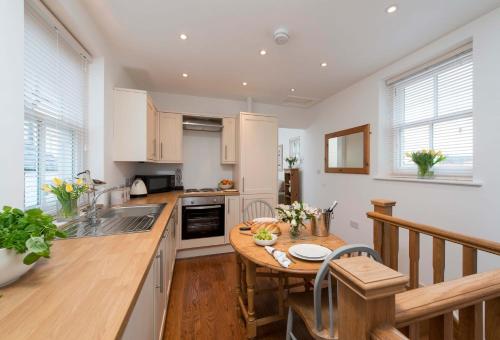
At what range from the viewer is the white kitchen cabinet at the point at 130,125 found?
2.17 metres

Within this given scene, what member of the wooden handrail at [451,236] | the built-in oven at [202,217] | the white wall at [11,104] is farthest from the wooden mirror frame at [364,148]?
the white wall at [11,104]

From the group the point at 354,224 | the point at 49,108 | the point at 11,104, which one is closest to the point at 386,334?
the point at 11,104

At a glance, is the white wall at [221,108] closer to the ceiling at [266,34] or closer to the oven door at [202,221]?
the ceiling at [266,34]

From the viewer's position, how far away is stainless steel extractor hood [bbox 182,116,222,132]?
10.5 ft

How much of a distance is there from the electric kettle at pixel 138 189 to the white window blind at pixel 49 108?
834 millimetres

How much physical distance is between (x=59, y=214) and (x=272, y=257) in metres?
1.54

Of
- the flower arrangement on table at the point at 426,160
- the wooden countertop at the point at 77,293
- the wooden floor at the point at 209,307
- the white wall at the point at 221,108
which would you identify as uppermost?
the white wall at the point at 221,108

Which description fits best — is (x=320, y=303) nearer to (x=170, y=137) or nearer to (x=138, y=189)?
(x=138, y=189)

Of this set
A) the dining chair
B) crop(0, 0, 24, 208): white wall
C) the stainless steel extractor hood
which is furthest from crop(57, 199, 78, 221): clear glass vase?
the stainless steel extractor hood

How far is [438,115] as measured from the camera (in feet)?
7.00

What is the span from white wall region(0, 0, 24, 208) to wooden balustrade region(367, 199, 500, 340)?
1.67 meters

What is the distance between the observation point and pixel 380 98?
262cm

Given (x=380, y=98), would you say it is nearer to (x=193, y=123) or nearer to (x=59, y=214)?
(x=193, y=123)

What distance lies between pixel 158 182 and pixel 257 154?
5.28ft
